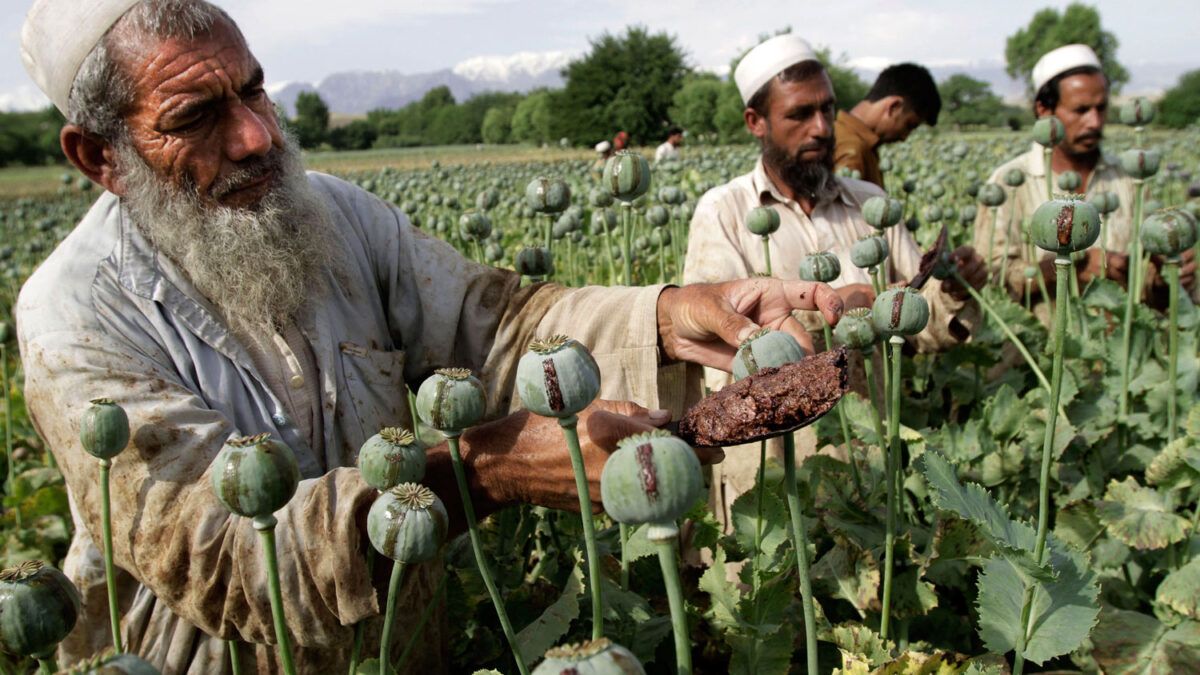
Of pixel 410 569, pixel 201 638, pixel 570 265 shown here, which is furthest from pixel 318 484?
pixel 570 265

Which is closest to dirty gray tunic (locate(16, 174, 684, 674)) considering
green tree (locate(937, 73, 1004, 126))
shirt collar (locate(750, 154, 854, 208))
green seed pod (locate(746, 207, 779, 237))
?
green seed pod (locate(746, 207, 779, 237))

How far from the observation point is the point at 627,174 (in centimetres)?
224

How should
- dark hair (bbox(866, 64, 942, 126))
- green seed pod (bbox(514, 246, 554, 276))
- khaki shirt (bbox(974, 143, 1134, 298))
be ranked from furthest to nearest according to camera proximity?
dark hair (bbox(866, 64, 942, 126)), khaki shirt (bbox(974, 143, 1134, 298)), green seed pod (bbox(514, 246, 554, 276))

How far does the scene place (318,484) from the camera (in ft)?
5.24

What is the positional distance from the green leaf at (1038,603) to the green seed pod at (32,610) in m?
1.45

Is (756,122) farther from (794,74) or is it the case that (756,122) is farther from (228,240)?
(228,240)

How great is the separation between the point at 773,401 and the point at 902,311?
1.71 ft

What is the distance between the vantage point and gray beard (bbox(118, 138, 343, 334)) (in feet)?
6.73

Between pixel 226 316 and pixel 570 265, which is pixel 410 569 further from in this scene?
pixel 570 265

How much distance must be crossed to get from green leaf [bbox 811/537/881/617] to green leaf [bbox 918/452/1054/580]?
32 cm

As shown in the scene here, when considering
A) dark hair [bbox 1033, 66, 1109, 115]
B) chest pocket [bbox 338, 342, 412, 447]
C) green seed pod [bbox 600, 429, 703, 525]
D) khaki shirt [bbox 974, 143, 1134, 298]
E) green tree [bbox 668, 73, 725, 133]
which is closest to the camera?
green seed pod [bbox 600, 429, 703, 525]

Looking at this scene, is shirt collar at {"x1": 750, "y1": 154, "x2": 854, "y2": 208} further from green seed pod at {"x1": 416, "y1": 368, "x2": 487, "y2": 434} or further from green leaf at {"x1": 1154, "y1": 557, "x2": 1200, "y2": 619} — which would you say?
green seed pod at {"x1": 416, "y1": 368, "x2": 487, "y2": 434}

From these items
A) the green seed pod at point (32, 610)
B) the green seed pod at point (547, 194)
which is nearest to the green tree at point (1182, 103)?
the green seed pod at point (547, 194)

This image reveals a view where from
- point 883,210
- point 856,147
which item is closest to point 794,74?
point 883,210
